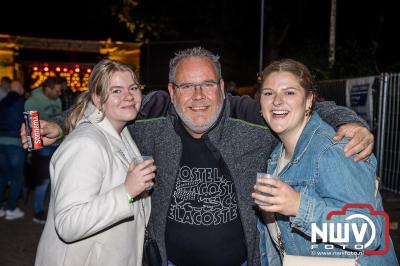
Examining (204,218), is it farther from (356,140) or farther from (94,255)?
(356,140)

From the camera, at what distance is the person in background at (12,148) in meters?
6.50

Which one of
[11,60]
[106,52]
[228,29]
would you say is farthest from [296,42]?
[11,60]

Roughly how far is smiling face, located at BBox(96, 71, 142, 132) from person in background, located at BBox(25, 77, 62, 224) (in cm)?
433

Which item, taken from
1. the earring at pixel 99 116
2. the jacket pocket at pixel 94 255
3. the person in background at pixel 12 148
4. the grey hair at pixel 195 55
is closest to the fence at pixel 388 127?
the grey hair at pixel 195 55

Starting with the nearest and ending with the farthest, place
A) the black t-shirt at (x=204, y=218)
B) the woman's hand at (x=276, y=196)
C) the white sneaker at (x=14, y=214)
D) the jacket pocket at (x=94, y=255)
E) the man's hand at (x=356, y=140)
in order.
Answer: the woman's hand at (x=276, y=196) → the man's hand at (x=356, y=140) → the jacket pocket at (x=94, y=255) → the black t-shirt at (x=204, y=218) → the white sneaker at (x=14, y=214)

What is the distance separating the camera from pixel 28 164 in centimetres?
816

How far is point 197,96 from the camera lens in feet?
9.68

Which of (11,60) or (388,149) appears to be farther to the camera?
(11,60)

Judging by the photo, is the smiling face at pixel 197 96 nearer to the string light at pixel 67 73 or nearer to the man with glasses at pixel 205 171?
the man with glasses at pixel 205 171

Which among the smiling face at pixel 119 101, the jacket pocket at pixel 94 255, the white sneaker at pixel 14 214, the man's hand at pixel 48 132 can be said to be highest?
the smiling face at pixel 119 101

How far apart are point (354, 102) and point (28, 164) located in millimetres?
6806

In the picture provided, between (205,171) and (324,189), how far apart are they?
3.24 ft

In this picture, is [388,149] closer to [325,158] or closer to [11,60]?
[325,158]

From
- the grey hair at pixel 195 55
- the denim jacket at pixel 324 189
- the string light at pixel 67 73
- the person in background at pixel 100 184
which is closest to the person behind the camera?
the denim jacket at pixel 324 189
